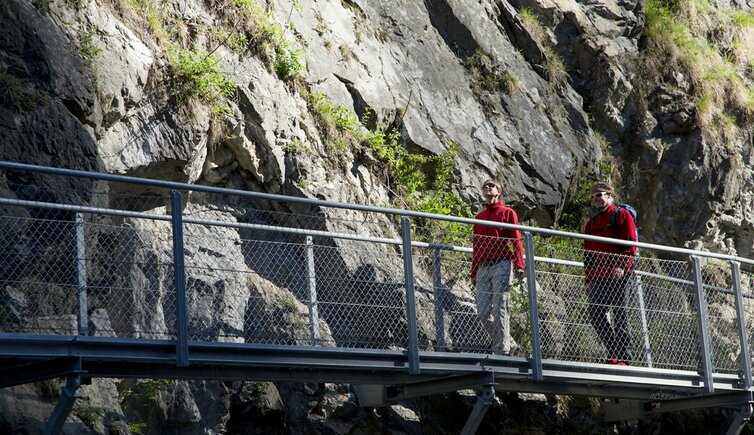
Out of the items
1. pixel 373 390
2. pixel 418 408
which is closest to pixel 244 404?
pixel 373 390

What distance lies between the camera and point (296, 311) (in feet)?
29.7

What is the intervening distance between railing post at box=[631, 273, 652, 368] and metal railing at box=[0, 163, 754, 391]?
0.01m

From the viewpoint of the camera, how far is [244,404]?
1047 cm

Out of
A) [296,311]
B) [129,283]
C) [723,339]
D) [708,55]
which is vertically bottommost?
[723,339]

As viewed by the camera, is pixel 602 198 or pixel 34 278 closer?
pixel 34 278

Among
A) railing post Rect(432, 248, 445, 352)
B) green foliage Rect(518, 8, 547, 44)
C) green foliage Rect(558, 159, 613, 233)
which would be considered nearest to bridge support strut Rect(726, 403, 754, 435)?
railing post Rect(432, 248, 445, 352)

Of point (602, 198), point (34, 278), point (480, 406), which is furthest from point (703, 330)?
point (34, 278)

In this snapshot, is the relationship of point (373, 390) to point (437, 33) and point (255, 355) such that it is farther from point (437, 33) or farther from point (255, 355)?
point (437, 33)

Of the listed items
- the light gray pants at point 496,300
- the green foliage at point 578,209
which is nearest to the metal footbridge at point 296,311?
the light gray pants at point 496,300

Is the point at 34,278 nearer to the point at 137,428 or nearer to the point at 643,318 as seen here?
the point at 137,428

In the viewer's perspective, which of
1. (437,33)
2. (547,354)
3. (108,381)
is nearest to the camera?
(108,381)

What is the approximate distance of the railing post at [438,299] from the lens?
30.6 feet

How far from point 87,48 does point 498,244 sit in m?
4.72

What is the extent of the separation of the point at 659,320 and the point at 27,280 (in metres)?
6.16
